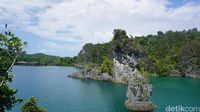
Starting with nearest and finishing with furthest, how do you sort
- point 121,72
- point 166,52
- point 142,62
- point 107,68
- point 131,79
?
point 131,79 → point 121,72 → point 107,68 → point 142,62 → point 166,52

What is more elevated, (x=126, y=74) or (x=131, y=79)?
(x=126, y=74)

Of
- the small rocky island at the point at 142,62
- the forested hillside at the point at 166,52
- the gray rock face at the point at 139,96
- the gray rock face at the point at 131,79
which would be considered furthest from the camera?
the forested hillside at the point at 166,52

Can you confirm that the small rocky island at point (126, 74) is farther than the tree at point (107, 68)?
No

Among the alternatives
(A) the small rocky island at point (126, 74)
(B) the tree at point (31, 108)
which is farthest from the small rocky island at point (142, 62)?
(B) the tree at point (31, 108)

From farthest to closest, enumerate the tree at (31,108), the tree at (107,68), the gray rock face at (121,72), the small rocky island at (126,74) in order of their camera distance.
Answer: the tree at (107,68)
the gray rock face at (121,72)
the small rocky island at (126,74)
the tree at (31,108)

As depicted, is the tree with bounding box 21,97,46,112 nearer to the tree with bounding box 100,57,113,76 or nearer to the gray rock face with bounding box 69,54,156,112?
the gray rock face with bounding box 69,54,156,112

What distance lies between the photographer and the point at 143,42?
570ft

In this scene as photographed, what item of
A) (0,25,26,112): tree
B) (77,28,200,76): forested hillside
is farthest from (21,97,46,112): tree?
(77,28,200,76): forested hillside

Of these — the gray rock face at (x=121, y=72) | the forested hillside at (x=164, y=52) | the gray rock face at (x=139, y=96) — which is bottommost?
the gray rock face at (x=139, y=96)

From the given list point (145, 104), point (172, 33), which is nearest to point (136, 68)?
A: point (145, 104)

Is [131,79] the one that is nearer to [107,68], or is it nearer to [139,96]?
[139,96]

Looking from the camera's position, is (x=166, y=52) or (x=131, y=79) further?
(x=166, y=52)

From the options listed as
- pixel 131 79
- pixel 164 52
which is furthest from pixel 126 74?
pixel 164 52

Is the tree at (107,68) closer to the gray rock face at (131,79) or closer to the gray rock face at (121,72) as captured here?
the gray rock face at (131,79)
